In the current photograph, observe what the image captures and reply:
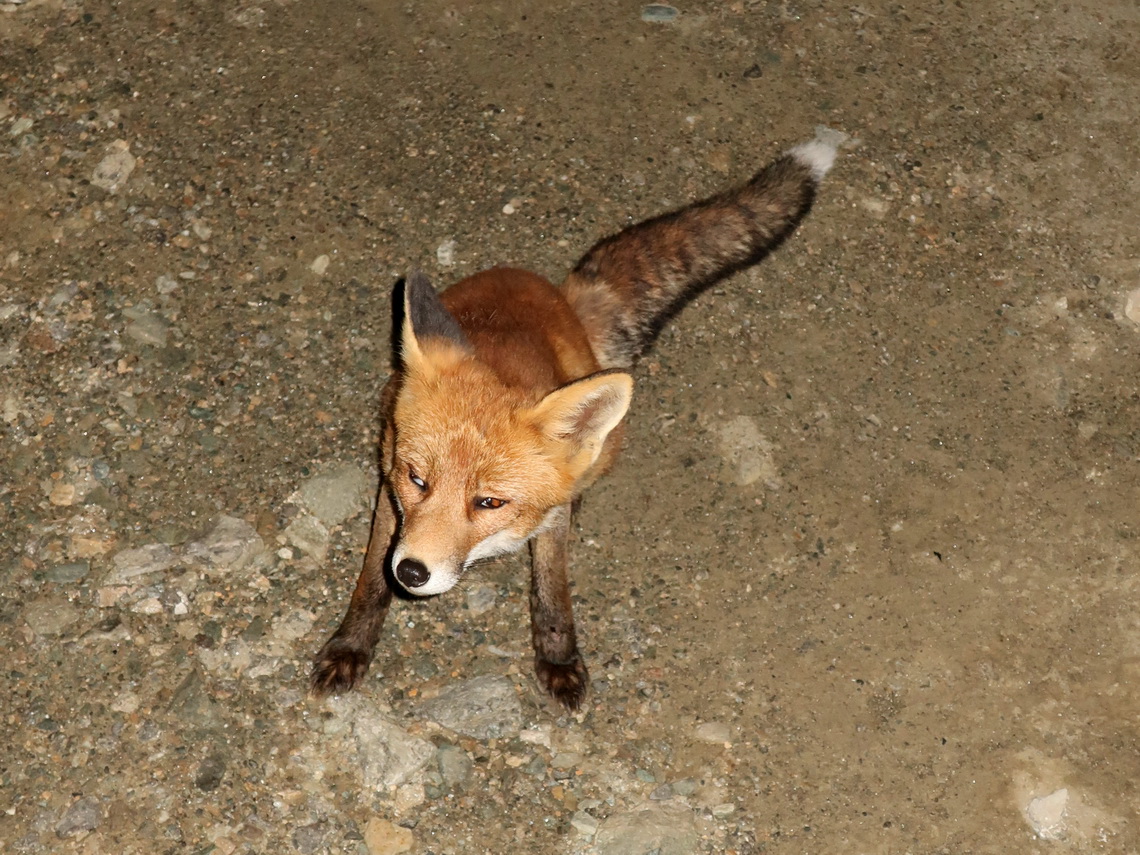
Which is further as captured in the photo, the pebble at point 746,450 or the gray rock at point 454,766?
the pebble at point 746,450

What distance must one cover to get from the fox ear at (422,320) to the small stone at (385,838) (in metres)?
1.46

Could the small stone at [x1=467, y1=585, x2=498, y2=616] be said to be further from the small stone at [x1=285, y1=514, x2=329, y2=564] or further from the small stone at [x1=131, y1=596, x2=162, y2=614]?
the small stone at [x1=131, y1=596, x2=162, y2=614]

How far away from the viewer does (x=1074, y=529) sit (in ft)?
13.7

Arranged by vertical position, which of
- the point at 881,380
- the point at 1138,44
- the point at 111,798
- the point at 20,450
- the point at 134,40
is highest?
the point at 1138,44

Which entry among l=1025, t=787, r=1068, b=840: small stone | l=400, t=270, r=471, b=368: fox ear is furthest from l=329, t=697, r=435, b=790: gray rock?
l=1025, t=787, r=1068, b=840: small stone

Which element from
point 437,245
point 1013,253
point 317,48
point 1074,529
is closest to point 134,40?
point 317,48

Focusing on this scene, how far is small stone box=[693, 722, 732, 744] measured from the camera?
367 cm

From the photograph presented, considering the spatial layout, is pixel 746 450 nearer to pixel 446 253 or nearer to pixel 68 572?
pixel 446 253

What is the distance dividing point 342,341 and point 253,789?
5.79 feet

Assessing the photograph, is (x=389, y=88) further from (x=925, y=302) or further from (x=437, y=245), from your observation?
(x=925, y=302)

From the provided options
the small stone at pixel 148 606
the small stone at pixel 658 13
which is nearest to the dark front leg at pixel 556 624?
the small stone at pixel 148 606

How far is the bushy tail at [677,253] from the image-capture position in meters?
4.11

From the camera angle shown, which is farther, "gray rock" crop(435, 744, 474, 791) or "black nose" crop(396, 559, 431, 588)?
"gray rock" crop(435, 744, 474, 791)

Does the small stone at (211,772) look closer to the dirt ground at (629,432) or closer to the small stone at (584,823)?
the dirt ground at (629,432)
